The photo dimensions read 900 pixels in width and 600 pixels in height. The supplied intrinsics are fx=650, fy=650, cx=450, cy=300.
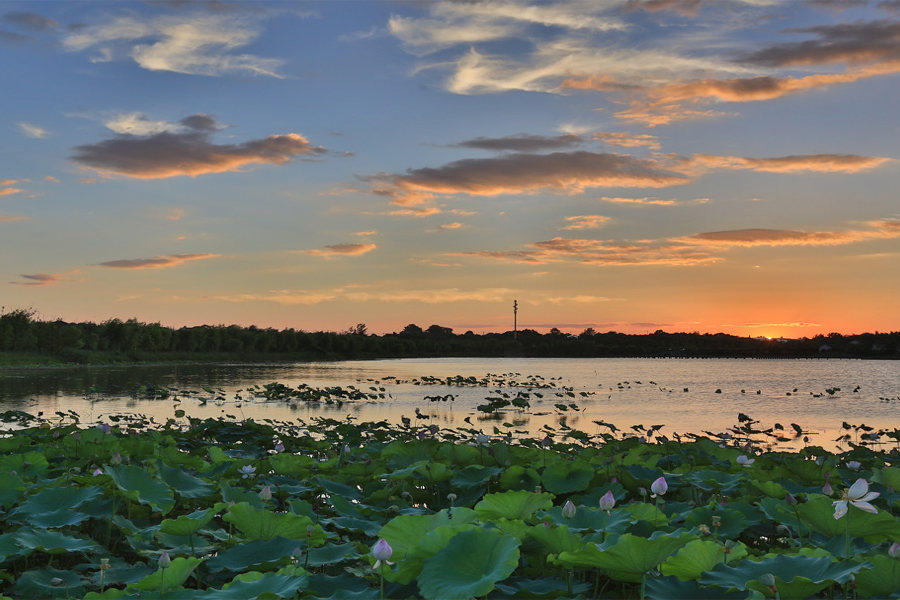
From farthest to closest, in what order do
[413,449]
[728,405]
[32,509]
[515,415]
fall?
1. [728,405]
2. [515,415]
3. [413,449]
4. [32,509]

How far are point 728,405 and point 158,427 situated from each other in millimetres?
14987

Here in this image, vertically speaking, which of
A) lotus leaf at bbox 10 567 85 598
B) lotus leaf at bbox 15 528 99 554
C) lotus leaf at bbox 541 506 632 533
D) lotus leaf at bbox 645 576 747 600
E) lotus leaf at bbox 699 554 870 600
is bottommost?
lotus leaf at bbox 10 567 85 598

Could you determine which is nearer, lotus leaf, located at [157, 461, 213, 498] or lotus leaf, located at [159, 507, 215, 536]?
lotus leaf, located at [159, 507, 215, 536]

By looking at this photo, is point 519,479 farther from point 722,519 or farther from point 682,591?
point 682,591

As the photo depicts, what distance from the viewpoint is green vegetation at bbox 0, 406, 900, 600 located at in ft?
6.65

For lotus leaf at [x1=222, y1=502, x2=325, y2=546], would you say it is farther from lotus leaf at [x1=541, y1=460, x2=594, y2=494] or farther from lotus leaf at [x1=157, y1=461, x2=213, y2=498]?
lotus leaf at [x1=541, y1=460, x2=594, y2=494]

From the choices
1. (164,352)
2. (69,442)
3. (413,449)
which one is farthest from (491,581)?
(164,352)

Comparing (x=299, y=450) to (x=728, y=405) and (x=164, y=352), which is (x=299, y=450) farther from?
(x=164, y=352)

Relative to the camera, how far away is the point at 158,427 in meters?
10.0

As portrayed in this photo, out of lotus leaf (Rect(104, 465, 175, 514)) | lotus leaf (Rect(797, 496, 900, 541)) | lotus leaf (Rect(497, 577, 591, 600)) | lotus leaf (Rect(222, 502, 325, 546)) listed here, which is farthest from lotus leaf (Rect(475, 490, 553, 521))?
lotus leaf (Rect(104, 465, 175, 514))

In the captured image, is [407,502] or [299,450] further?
[299,450]

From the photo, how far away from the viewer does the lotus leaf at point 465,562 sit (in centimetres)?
185

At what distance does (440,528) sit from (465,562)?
124 mm

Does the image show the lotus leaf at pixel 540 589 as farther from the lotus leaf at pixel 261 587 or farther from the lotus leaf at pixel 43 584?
the lotus leaf at pixel 43 584
